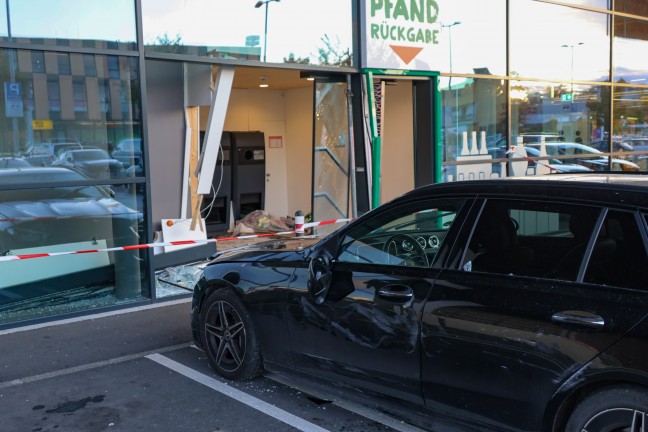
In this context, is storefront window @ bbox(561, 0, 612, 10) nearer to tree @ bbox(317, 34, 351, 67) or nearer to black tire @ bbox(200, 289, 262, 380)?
tree @ bbox(317, 34, 351, 67)

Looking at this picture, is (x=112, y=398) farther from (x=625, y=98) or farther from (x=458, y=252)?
(x=625, y=98)

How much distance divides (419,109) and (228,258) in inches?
265

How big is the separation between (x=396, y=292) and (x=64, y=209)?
483cm

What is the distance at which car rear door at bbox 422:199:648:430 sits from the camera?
339 cm

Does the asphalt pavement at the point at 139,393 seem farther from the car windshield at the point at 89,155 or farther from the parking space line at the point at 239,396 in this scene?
the car windshield at the point at 89,155

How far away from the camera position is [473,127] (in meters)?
12.2

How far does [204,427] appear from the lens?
465 centimetres

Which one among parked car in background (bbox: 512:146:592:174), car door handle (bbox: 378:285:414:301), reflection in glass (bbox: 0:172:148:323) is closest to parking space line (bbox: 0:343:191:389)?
reflection in glass (bbox: 0:172:148:323)

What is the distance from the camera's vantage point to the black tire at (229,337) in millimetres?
5232

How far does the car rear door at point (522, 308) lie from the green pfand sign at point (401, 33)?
6.71 m

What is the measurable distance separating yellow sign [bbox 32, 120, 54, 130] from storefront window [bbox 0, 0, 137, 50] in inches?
32.1

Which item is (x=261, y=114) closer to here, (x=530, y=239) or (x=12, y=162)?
(x=12, y=162)

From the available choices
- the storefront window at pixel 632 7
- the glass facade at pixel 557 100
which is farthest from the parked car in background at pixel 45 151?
the storefront window at pixel 632 7

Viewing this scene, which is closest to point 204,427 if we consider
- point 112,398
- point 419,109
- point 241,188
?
point 112,398
